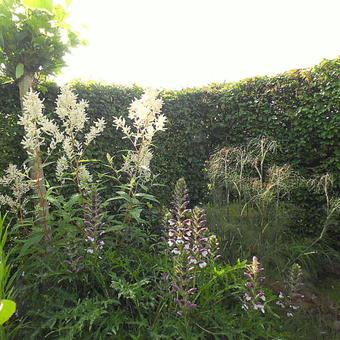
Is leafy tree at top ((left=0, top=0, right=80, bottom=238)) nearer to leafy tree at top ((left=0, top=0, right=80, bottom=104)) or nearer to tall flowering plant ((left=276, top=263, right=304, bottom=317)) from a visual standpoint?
leafy tree at top ((left=0, top=0, right=80, bottom=104))

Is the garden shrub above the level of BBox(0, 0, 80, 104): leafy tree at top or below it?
below

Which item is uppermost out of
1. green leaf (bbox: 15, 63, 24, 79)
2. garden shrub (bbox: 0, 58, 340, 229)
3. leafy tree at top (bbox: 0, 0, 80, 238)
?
leafy tree at top (bbox: 0, 0, 80, 238)

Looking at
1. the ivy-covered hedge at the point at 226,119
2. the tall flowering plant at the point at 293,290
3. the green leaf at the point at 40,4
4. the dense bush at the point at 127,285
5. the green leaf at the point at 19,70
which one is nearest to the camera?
the dense bush at the point at 127,285

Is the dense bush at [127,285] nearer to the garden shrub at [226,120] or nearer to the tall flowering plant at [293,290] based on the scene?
the tall flowering plant at [293,290]

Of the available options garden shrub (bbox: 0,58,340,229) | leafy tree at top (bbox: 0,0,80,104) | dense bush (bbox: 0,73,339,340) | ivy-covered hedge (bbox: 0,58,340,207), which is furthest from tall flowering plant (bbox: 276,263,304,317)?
leafy tree at top (bbox: 0,0,80,104)

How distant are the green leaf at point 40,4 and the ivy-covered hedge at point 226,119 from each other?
3.45 feet

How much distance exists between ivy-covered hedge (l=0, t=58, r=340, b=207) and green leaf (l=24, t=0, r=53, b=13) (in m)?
1.05

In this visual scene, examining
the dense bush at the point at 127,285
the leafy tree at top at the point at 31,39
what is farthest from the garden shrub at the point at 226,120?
the dense bush at the point at 127,285

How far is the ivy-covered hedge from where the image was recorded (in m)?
4.07

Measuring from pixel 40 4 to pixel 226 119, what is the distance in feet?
11.3

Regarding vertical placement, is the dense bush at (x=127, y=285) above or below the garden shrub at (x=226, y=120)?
below

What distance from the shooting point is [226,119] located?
5246 millimetres

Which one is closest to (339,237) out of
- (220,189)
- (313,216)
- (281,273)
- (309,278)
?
(313,216)

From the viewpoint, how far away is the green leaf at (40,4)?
9.04ft
